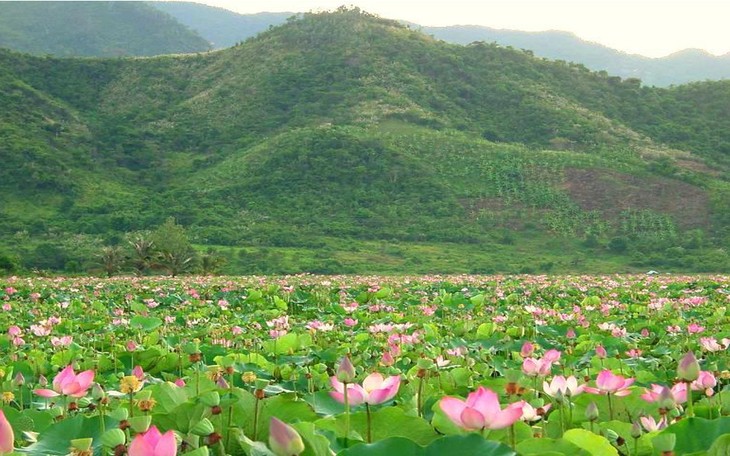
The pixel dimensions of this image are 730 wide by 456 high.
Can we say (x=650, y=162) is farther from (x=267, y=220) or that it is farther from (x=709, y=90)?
(x=267, y=220)

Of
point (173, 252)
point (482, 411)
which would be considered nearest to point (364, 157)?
point (173, 252)

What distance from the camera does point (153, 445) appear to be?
1.25 m

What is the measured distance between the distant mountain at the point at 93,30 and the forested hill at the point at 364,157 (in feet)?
308

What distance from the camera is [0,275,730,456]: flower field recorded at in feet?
5.35

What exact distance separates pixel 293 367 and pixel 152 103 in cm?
8422

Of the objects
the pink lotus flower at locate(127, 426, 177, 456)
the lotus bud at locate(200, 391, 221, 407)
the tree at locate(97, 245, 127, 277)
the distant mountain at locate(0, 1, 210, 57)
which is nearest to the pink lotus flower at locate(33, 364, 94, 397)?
the lotus bud at locate(200, 391, 221, 407)

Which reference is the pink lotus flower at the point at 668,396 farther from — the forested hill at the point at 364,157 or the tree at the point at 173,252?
the forested hill at the point at 364,157

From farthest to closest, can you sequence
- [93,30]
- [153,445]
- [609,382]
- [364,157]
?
[93,30] < [364,157] < [609,382] < [153,445]

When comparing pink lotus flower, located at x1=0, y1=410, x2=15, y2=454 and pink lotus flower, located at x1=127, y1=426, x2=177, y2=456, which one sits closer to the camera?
pink lotus flower, located at x1=127, y1=426, x2=177, y2=456

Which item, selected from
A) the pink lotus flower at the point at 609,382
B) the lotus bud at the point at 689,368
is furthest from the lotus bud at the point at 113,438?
the lotus bud at the point at 689,368

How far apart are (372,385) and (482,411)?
0.43m

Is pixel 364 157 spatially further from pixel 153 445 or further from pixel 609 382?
pixel 153 445

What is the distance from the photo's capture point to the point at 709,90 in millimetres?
75938

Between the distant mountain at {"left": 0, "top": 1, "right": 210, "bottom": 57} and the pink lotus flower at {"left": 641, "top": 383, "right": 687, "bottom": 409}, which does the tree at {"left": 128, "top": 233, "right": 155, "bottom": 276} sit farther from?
the distant mountain at {"left": 0, "top": 1, "right": 210, "bottom": 57}
